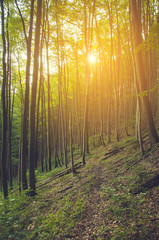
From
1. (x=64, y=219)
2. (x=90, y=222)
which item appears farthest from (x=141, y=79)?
(x=64, y=219)

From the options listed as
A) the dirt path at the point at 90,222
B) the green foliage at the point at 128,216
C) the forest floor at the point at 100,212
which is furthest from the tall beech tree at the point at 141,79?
the dirt path at the point at 90,222

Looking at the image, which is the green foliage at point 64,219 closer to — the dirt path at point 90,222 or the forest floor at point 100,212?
the forest floor at point 100,212

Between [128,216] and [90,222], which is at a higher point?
[128,216]

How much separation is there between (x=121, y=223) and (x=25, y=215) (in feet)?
8.48

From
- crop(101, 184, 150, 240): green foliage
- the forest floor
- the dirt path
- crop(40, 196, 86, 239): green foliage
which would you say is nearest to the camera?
crop(101, 184, 150, 240): green foliage

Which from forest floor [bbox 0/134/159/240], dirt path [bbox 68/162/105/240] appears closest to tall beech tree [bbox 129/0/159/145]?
forest floor [bbox 0/134/159/240]

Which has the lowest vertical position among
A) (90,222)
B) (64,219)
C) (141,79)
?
(64,219)

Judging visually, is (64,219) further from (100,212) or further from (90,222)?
(100,212)

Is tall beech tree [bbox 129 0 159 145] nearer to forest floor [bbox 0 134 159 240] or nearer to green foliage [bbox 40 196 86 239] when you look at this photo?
forest floor [bbox 0 134 159 240]

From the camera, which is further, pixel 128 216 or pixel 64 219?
pixel 64 219

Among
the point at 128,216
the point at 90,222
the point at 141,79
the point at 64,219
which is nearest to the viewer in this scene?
the point at 128,216

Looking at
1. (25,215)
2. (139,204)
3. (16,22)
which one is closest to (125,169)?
(139,204)

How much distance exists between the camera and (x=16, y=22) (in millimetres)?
6391

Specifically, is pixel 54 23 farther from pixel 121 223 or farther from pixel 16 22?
pixel 121 223
